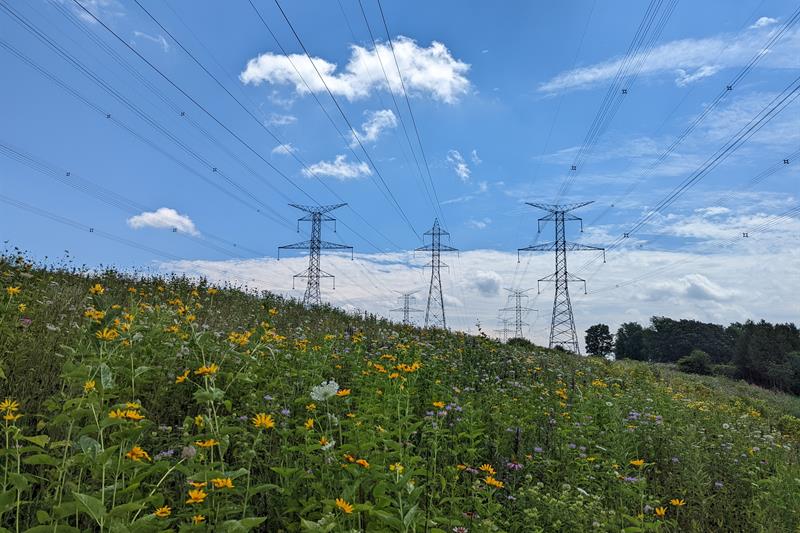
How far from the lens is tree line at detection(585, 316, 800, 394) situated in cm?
3825

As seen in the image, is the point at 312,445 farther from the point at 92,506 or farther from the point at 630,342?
the point at 630,342

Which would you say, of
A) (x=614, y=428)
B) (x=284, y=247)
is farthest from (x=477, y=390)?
(x=284, y=247)

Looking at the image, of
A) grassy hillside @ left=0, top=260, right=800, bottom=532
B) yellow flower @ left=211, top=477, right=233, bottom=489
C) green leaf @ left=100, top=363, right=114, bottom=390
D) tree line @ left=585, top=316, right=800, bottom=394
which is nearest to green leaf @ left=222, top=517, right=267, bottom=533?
grassy hillside @ left=0, top=260, right=800, bottom=532

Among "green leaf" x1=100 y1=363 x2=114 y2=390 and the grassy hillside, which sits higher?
"green leaf" x1=100 y1=363 x2=114 y2=390

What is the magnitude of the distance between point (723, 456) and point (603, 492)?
2493 mm

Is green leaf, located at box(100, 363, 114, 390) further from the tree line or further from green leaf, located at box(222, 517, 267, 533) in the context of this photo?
the tree line

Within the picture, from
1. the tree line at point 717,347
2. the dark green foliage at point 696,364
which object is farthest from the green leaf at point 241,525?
the dark green foliage at point 696,364

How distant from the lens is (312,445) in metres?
2.75

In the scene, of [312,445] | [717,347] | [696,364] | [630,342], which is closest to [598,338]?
[630,342]

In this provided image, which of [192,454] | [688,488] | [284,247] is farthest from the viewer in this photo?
[284,247]

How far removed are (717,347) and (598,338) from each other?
23.3 metres

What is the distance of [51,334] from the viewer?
14.8 ft

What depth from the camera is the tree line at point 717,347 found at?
38.2 meters

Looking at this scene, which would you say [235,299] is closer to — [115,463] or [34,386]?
[34,386]
